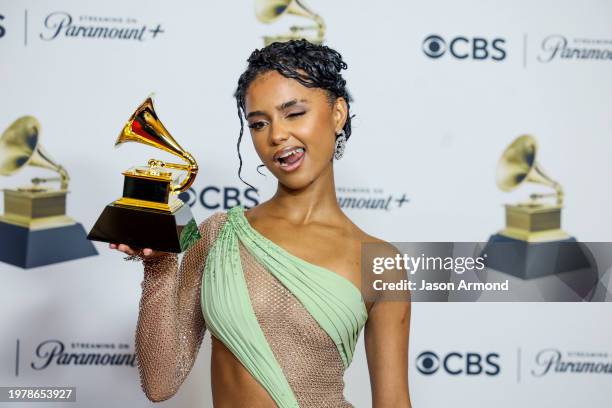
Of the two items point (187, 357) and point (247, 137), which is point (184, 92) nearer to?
point (247, 137)

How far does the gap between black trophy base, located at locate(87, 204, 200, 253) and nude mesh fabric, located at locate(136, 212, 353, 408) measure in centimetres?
6

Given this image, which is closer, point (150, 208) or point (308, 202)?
point (150, 208)

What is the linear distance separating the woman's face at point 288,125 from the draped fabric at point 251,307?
16 centimetres

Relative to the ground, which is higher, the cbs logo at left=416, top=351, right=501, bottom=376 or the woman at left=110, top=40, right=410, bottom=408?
the woman at left=110, top=40, right=410, bottom=408

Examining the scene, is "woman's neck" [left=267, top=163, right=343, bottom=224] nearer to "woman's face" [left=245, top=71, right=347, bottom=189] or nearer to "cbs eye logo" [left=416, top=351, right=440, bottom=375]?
"woman's face" [left=245, top=71, right=347, bottom=189]

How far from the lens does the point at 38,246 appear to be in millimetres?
2750

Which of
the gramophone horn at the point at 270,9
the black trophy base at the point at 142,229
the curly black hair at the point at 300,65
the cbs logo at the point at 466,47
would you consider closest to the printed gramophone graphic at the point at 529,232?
the cbs logo at the point at 466,47

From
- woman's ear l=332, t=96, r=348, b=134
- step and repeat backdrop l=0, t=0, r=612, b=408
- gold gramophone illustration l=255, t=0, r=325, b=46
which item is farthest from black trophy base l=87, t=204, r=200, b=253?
gold gramophone illustration l=255, t=0, r=325, b=46

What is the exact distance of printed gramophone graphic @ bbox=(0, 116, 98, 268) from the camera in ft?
8.96

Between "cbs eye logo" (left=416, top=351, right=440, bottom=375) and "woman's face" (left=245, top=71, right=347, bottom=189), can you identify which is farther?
"cbs eye logo" (left=416, top=351, right=440, bottom=375)

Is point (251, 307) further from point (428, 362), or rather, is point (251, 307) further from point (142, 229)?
point (428, 362)

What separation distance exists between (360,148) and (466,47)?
1.70ft

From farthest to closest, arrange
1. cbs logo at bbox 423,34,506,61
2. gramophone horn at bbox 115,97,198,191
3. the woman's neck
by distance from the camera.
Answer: cbs logo at bbox 423,34,506,61, the woman's neck, gramophone horn at bbox 115,97,198,191

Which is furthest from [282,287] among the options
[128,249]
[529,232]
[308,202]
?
[529,232]
